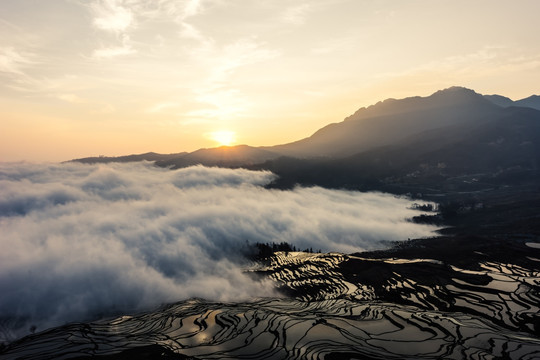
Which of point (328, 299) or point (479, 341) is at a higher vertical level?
point (479, 341)

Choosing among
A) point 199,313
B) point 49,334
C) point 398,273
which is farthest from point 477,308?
point 49,334

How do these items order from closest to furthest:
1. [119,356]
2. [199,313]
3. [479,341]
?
[479,341] < [119,356] < [199,313]

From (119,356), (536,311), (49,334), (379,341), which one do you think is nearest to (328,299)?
(379,341)

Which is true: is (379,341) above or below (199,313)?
above

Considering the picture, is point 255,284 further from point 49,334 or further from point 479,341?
point 479,341

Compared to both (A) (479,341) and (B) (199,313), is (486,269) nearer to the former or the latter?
(A) (479,341)

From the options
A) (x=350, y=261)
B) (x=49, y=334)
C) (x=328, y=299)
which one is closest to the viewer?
(x=49, y=334)

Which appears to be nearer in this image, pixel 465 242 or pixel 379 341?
pixel 379 341

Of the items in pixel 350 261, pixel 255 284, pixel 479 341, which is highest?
pixel 479 341

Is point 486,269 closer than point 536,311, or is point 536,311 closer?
point 536,311
